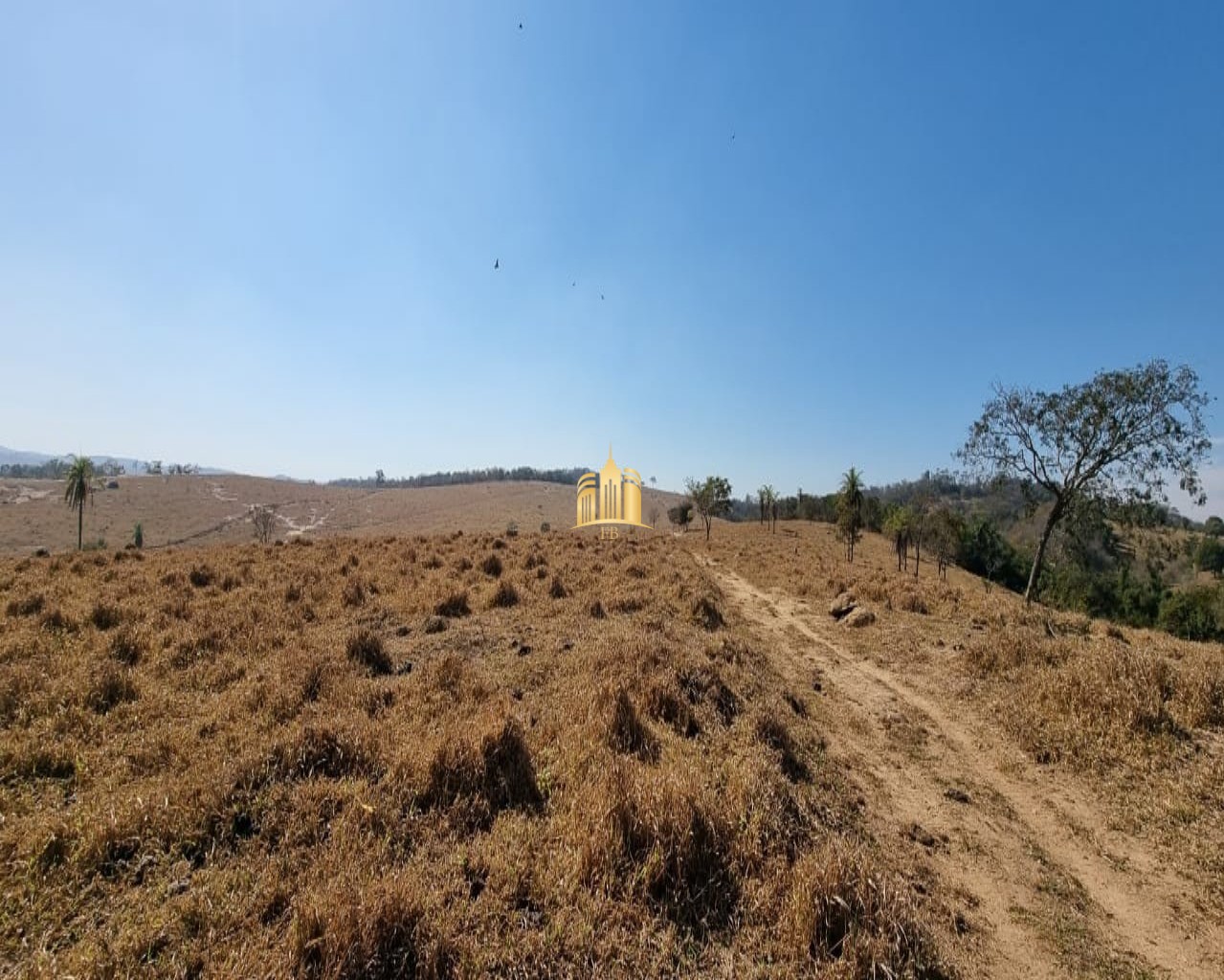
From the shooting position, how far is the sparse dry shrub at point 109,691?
7184 mm

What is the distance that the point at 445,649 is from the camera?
1026 cm

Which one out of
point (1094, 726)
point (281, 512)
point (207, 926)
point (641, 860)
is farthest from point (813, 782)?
point (281, 512)

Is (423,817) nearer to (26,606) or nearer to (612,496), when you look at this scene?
(26,606)

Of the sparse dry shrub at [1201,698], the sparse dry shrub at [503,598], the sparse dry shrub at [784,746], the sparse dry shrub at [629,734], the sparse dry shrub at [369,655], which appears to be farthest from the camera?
the sparse dry shrub at [503,598]

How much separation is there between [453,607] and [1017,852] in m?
12.5

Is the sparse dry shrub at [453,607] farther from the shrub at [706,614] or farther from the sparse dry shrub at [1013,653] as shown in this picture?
the sparse dry shrub at [1013,653]

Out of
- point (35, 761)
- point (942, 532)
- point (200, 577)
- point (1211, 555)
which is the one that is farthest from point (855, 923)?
point (1211, 555)

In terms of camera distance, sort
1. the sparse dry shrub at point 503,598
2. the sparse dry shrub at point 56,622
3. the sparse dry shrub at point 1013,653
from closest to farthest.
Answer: the sparse dry shrub at point 1013,653 → the sparse dry shrub at point 56,622 → the sparse dry shrub at point 503,598

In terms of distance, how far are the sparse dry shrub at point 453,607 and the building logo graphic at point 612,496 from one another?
26.6 meters

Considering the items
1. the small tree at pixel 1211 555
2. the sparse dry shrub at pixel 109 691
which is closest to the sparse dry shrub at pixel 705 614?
the sparse dry shrub at pixel 109 691

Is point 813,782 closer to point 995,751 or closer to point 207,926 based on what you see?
point 995,751

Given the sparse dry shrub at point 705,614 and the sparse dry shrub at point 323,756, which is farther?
the sparse dry shrub at point 705,614

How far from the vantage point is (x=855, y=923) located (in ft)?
12.0

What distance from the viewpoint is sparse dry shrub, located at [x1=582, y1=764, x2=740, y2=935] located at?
4008mm
